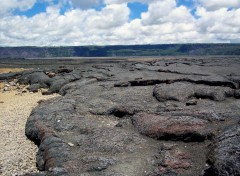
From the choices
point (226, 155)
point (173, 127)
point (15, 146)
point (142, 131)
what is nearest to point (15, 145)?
point (15, 146)

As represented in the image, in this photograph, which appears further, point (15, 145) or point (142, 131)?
point (15, 145)

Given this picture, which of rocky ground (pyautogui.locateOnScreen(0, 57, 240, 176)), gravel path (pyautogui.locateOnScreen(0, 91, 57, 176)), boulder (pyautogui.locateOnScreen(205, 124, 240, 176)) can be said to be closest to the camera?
boulder (pyautogui.locateOnScreen(205, 124, 240, 176))

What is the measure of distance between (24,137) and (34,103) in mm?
7749

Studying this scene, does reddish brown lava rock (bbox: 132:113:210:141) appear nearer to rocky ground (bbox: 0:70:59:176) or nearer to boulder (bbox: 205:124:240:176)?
boulder (bbox: 205:124:240:176)

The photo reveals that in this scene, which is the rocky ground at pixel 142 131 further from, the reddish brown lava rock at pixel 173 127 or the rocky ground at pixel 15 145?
the rocky ground at pixel 15 145

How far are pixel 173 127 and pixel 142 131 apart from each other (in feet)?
3.82

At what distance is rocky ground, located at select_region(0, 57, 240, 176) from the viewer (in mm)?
9625

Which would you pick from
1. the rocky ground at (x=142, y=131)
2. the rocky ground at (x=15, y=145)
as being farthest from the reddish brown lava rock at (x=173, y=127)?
the rocky ground at (x=15, y=145)

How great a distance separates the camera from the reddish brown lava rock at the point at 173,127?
11594mm

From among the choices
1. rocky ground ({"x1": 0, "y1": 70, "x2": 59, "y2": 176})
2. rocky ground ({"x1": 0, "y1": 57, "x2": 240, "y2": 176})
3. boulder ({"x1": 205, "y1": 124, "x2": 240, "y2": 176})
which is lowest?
rocky ground ({"x1": 0, "y1": 70, "x2": 59, "y2": 176})

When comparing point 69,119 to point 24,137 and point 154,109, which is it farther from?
point 154,109

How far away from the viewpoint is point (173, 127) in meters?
12.2

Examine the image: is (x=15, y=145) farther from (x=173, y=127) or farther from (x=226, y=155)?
(x=226, y=155)

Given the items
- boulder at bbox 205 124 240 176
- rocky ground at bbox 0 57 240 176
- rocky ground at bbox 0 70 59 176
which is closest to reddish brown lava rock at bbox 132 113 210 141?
Answer: rocky ground at bbox 0 57 240 176
